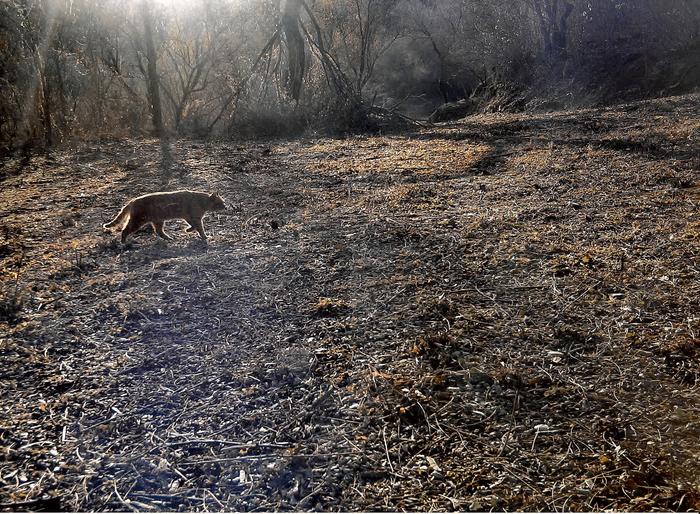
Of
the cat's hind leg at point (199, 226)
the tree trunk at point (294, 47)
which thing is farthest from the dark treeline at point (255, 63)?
the cat's hind leg at point (199, 226)

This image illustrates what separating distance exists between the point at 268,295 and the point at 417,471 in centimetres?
188

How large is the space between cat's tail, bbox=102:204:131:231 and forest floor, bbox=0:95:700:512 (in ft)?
0.64

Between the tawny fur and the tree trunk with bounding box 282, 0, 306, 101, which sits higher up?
the tree trunk with bounding box 282, 0, 306, 101

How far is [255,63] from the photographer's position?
38.8 ft

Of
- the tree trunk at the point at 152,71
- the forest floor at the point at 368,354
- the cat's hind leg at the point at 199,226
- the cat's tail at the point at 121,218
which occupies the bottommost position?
the forest floor at the point at 368,354

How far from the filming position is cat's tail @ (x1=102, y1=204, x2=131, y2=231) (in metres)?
5.05

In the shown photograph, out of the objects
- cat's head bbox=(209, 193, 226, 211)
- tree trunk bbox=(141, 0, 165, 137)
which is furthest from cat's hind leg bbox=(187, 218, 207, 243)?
tree trunk bbox=(141, 0, 165, 137)

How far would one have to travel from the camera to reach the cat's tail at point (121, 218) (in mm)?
5047

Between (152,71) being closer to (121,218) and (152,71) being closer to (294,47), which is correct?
(294,47)

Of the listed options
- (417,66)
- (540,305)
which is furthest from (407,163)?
(417,66)

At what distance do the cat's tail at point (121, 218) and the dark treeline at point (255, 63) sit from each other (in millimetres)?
6357

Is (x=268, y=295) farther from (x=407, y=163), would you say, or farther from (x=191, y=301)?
(x=407, y=163)

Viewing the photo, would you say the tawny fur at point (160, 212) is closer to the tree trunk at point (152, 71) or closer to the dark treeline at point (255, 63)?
the dark treeline at point (255, 63)

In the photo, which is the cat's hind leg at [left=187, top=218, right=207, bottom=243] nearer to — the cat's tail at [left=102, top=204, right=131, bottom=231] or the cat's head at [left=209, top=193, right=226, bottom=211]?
the cat's head at [left=209, top=193, right=226, bottom=211]
